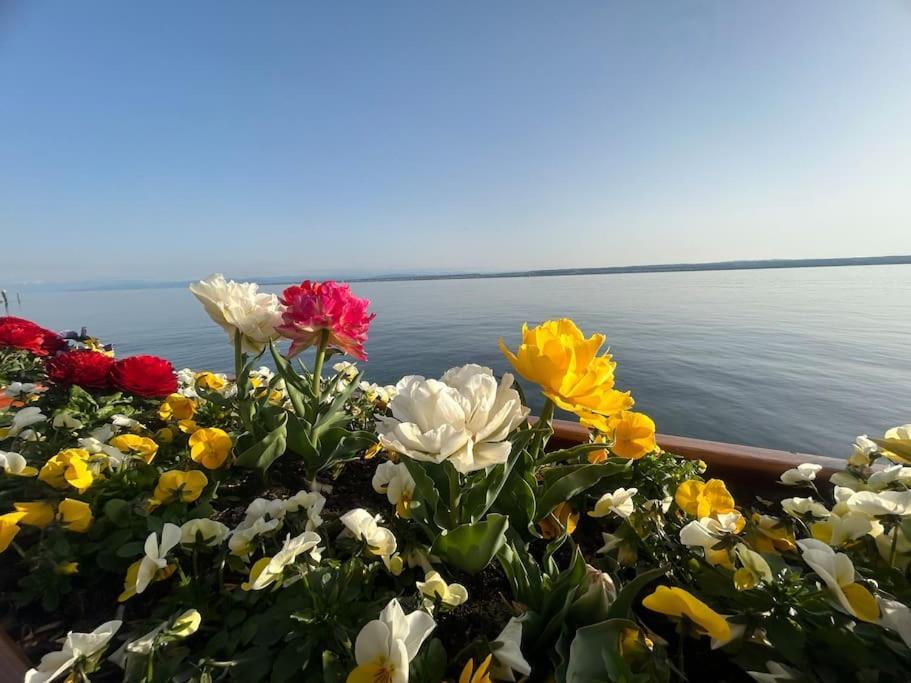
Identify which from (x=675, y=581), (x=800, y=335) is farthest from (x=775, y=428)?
(x=800, y=335)

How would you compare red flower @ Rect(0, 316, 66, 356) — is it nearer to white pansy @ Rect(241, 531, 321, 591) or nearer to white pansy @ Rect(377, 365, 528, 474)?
white pansy @ Rect(241, 531, 321, 591)

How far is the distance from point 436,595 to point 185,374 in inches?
67.8

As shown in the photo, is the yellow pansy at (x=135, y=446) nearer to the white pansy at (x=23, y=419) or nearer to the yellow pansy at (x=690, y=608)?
the white pansy at (x=23, y=419)

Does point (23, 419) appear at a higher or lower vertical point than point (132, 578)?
higher

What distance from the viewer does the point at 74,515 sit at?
2.42 ft

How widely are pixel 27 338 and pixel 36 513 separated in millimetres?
1031

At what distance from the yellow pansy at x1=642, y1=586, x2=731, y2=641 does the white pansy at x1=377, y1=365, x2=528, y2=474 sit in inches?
10.0

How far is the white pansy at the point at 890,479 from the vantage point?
76cm

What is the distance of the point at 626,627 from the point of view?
0.50 m

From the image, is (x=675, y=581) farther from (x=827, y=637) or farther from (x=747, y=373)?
(x=747, y=373)

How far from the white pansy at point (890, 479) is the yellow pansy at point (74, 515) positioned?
1546 mm

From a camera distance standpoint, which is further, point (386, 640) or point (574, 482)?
point (574, 482)

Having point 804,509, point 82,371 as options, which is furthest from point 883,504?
point 82,371

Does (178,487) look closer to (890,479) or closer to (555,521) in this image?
(555,521)
